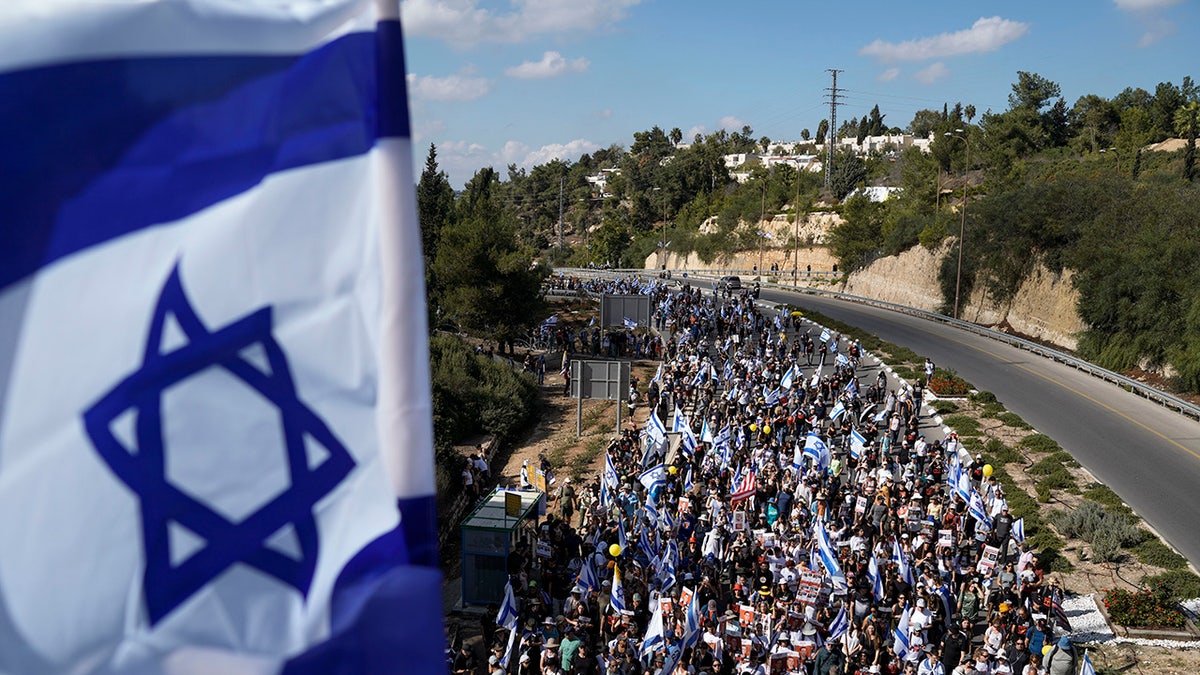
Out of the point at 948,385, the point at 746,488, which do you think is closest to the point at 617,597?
the point at 746,488

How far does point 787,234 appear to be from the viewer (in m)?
107

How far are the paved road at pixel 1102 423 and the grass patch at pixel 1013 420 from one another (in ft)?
1.54

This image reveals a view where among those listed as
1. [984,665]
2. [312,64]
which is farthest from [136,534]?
[984,665]

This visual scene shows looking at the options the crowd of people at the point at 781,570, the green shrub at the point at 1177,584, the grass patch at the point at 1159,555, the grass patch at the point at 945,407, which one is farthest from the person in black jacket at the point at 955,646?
the grass patch at the point at 945,407

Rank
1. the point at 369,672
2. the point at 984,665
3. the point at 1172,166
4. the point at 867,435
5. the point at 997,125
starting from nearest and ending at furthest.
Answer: the point at 369,672, the point at 984,665, the point at 867,435, the point at 1172,166, the point at 997,125

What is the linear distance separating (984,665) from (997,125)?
99616 millimetres

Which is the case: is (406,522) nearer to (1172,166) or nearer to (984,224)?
(984,224)

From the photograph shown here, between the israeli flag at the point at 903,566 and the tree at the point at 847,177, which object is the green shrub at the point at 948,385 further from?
the tree at the point at 847,177

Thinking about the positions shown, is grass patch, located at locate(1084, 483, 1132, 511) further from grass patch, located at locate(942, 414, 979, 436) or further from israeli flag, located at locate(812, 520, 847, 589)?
israeli flag, located at locate(812, 520, 847, 589)

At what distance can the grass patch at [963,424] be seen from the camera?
30547 mm

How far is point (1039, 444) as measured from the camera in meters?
29.5

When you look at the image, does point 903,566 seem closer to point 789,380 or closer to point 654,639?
point 654,639

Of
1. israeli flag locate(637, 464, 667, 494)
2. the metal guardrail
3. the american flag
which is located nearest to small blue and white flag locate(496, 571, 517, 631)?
israeli flag locate(637, 464, 667, 494)

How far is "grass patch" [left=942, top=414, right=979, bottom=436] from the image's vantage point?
3055cm
